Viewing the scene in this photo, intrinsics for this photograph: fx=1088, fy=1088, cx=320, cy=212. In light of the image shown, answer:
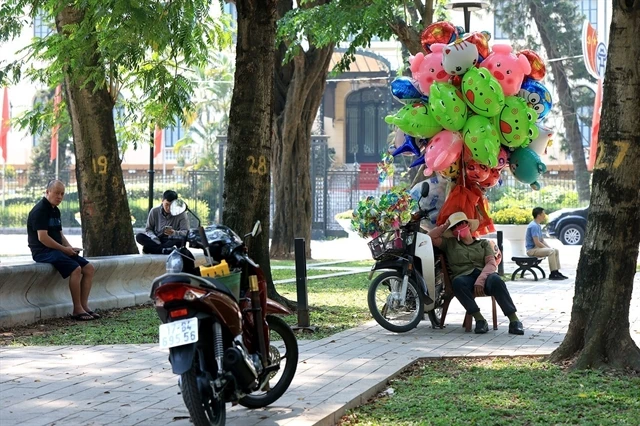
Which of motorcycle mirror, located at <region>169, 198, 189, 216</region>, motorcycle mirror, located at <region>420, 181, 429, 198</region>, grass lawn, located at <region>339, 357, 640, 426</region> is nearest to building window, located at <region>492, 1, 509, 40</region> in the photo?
motorcycle mirror, located at <region>420, 181, 429, 198</region>

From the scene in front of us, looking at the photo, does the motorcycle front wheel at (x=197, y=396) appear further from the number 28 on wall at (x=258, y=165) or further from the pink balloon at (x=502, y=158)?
the number 28 on wall at (x=258, y=165)

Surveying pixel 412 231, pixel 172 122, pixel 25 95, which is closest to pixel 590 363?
pixel 412 231

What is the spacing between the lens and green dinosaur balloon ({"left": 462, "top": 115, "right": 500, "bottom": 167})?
11.8 meters

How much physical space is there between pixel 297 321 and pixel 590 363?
4.15 metres

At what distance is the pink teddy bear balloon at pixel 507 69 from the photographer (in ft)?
39.2

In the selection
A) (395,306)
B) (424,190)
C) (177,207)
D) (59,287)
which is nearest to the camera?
(177,207)

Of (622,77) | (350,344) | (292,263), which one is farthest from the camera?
(292,263)

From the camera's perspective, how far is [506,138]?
1214cm

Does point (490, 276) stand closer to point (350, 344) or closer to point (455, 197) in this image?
point (455, 197)

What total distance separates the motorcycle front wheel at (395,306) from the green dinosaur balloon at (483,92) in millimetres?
2042

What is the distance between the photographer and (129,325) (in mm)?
12727

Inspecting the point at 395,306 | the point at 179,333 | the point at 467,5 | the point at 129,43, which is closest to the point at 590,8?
the point at 467,5

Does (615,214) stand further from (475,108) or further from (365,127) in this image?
(365,127)

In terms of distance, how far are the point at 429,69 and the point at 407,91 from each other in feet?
1.64
